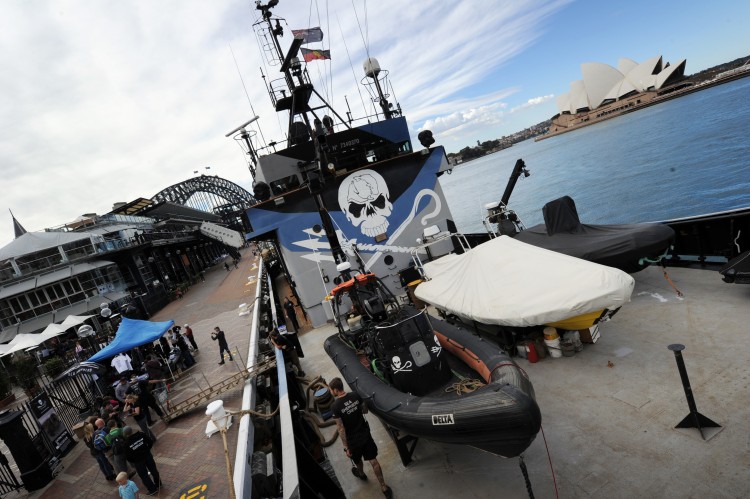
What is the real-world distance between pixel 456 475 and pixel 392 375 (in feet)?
5.76

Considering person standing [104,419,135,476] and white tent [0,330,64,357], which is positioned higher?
white tent [0,330,64,357]

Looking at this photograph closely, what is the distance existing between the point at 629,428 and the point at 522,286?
2977 millimetres

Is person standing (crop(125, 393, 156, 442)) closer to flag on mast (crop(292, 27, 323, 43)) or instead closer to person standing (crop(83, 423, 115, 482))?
person standing (crop(83, 423, 115, 482))

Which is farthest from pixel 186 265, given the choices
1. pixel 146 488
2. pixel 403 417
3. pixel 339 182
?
pixel 403 417

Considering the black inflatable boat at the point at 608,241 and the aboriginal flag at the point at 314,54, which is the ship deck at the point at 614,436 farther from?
the aboriginal flag at the point at 314,54

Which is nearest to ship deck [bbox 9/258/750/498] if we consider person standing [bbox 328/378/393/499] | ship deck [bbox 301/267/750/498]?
ship deck [bbox 301/267/750/498]

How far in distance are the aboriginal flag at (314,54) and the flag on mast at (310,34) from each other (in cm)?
67

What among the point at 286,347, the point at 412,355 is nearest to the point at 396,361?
the point at 412,355

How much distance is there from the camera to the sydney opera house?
3418 inches

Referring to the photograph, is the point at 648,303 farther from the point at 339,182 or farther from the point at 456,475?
the point at 339,182

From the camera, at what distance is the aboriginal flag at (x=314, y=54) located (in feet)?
51.8

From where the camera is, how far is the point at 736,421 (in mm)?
4961

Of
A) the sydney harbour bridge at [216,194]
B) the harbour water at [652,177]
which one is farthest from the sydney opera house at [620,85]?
the sydney harbour bridge at [216,194]

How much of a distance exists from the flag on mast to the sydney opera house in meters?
95.8
